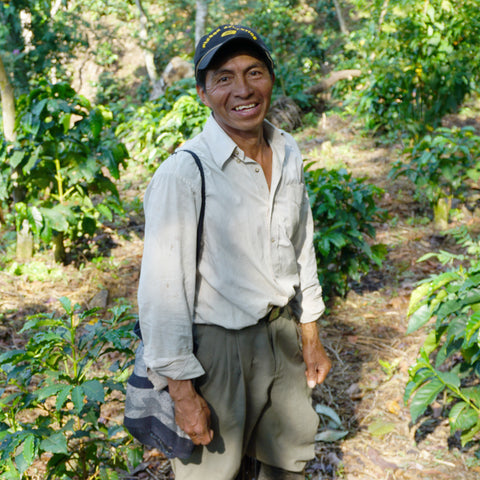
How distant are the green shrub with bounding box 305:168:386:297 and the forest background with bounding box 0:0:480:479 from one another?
0.05 feet

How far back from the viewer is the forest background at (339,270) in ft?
6.70

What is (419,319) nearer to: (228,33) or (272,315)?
(272,315)

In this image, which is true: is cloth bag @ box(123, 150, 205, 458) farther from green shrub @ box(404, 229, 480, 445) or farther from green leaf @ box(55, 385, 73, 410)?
green shrub @ box(404, 229, 480, 445)

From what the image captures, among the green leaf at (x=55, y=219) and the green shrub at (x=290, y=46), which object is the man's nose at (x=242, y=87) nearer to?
the green leaf at (x=55, y=219)

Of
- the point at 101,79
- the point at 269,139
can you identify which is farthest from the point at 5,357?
the point at 101,79

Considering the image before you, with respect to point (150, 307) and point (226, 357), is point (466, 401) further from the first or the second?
point (150, 307)

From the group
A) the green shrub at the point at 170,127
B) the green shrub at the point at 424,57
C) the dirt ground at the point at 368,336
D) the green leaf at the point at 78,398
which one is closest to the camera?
the green leaf at the point at 78,398

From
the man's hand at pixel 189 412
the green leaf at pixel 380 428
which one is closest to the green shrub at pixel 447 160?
the green leaf at pixel 380 428

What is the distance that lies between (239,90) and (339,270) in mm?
2473

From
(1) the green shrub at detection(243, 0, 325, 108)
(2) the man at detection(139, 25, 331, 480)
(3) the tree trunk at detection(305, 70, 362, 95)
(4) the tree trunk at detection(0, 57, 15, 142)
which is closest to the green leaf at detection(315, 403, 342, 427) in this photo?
(2) the man at detection(139, 25, 331, 480)

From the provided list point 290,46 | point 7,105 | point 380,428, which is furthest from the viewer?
point 290,46

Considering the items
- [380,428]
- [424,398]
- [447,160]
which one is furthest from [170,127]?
[424,398]

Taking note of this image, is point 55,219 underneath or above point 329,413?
above

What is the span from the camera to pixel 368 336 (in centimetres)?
371
